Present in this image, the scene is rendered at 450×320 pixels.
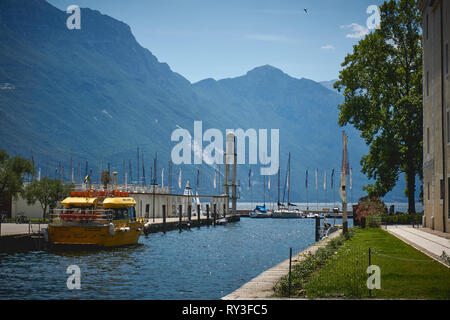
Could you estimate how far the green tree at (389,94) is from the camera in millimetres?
59281

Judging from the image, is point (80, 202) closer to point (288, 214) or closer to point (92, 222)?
point (92, 222)

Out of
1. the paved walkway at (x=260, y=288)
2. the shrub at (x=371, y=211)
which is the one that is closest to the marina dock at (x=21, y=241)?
the paved walkway at (x=260, y=288)

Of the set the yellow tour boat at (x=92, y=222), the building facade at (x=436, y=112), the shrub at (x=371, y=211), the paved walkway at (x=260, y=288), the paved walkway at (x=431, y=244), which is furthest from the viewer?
the shrub at (x=371, y=211)

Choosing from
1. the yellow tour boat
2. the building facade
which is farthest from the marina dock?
the building facade

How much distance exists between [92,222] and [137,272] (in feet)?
40.6

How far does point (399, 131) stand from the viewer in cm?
5894

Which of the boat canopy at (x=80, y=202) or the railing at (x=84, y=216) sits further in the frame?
the boat canopy at (x=80, y=202)

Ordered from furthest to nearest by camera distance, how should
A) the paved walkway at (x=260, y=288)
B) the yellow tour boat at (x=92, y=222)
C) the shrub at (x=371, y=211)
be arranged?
the shrub at (x=371, y=211) < the yellow tour boat at (x=92, y=222) < the paved walkway at (x=260, y=288)

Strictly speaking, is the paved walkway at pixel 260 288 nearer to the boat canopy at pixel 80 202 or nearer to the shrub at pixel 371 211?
the boat canopy at pixel 80 202

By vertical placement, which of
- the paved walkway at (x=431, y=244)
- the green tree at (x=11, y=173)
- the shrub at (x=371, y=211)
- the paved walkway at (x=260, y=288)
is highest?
the green tree at (x=11, y=173)

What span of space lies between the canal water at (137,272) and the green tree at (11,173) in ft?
70.9

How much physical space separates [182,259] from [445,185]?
1957 cm

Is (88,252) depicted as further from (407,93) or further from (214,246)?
(407,93)
